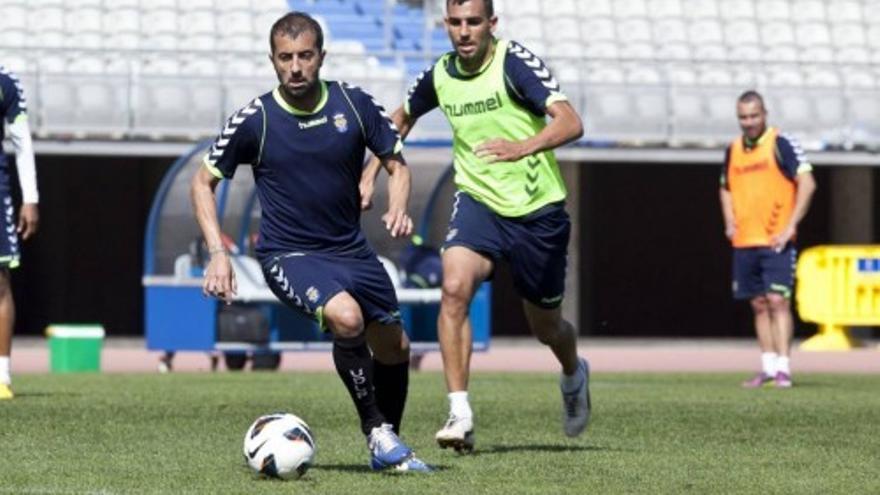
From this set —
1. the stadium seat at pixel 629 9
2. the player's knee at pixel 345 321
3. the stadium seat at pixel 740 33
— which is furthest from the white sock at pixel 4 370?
the stadium seat at pixel 740 33

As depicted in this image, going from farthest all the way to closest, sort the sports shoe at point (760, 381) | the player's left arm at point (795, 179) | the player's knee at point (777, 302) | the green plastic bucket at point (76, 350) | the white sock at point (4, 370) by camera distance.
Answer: the green plastic bucket at point (76, 350), the sports shoe at point (760, 381), the player's knee at point (777, 302), the player's left arm at point (795, 179), the white sock at point (4, 370)

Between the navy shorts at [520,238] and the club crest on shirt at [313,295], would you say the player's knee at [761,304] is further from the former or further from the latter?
the club crest on shirt at [313,295]

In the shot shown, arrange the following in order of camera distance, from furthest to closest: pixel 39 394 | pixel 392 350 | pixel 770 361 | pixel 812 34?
pixel 812 34
pixel 770 361
pixel 39 394
pixel 392 350

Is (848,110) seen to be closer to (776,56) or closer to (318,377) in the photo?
(776,56)

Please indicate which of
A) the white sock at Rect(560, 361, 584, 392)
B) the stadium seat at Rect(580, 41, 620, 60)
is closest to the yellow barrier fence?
the stadium seat at Rect(580, 41, 620, 60)

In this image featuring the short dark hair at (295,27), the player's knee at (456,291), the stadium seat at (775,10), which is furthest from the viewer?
the stadium seat at (775,10)

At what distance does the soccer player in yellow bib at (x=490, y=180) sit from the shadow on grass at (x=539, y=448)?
36cm

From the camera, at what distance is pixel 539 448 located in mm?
10500

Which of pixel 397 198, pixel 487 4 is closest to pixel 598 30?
pixel 487 4

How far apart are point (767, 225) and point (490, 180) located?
7.34 m

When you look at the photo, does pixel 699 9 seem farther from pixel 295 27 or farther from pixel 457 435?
pixel 295 27

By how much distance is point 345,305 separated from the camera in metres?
8.74

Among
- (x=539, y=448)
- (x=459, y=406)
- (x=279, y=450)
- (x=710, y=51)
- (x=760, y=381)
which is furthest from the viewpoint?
(x=710, y=51)

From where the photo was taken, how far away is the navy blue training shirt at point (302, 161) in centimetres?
902
